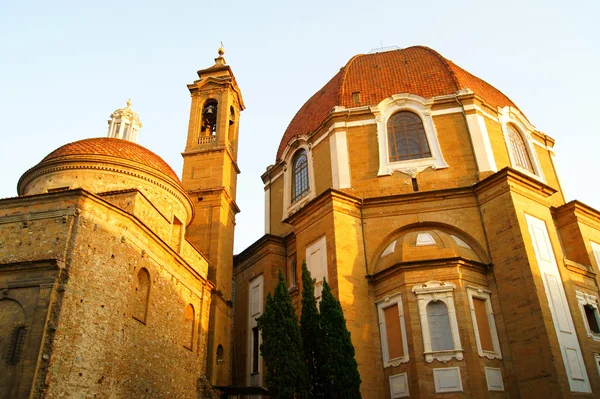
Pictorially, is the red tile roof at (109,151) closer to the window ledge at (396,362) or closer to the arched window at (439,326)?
the window ledge at (396,362)

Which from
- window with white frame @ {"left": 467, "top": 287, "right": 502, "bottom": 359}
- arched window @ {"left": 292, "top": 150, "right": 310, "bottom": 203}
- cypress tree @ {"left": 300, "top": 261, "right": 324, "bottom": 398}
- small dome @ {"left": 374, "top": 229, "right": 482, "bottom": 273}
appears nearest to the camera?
cypress tree @ {"left": 300, "top": 261, "right": 324, "bottom": 398}

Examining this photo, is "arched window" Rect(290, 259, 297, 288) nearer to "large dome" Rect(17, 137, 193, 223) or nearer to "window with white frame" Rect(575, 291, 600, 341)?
"large dome" Rect(17, 137, 193, 223)

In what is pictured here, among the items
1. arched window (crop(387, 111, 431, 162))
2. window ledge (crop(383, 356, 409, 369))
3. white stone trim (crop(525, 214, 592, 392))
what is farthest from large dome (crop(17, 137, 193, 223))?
white stone trim (crop(525, 214, 592, 392))

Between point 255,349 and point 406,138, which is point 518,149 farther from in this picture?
point 255,349

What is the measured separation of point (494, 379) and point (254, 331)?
892 cm

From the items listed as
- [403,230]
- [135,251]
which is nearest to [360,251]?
[403,230]

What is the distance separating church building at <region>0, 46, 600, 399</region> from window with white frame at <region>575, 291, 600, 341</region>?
60 mm

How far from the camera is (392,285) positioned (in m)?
15.2

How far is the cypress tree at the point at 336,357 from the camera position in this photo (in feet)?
39.3

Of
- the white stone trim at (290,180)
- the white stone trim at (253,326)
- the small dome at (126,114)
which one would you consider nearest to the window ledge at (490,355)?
the white stone trim at (253,326)

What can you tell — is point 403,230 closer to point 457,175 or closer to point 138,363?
point 457,175

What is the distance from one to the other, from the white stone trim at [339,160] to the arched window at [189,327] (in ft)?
20.5

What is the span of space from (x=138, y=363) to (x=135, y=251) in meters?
2.77

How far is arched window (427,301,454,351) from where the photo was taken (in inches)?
551
